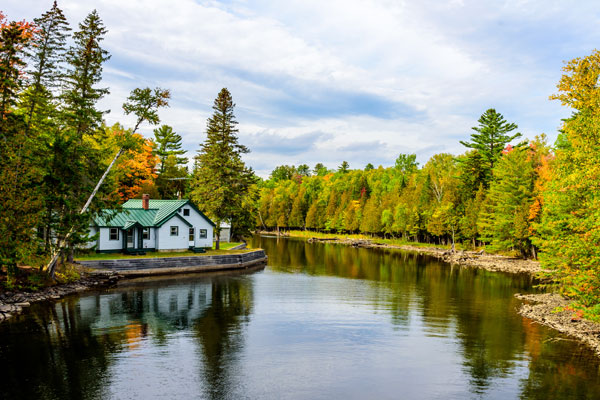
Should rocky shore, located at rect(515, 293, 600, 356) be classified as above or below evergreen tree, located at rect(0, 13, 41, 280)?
below

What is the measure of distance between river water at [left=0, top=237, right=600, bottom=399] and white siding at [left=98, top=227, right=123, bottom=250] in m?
10.3

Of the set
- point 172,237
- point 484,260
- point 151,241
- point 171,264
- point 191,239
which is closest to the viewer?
point 171,264

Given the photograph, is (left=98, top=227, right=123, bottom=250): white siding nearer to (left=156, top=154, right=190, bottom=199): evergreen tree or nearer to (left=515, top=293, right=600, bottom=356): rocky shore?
(left=156, top=154, right=190, bottom=199): evergreen tree

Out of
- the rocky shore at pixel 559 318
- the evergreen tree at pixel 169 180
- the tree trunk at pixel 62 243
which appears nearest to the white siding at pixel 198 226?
the tree trunk at pixel 62 243

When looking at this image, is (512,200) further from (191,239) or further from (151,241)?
(151,241)

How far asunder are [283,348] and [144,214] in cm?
3299

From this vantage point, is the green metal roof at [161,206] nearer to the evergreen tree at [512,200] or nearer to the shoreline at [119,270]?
the shoreline at [119,270]

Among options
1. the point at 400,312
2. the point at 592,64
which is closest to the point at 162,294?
the point at 400,312

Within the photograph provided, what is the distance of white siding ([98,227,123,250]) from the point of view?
143ft

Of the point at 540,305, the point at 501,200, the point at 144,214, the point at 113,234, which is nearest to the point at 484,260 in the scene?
the point at 501,200

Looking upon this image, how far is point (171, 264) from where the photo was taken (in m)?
42.9

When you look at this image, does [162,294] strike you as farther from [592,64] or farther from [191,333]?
[592,64]

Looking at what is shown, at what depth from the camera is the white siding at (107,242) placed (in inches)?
1715

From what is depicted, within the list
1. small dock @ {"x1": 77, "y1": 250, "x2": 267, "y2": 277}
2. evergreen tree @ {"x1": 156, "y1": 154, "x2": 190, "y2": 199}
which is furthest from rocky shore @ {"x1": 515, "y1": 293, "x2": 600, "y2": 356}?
evergreen tree @ {"x1": 156, "y1": 154, "x2": 190, "y2": 199}
